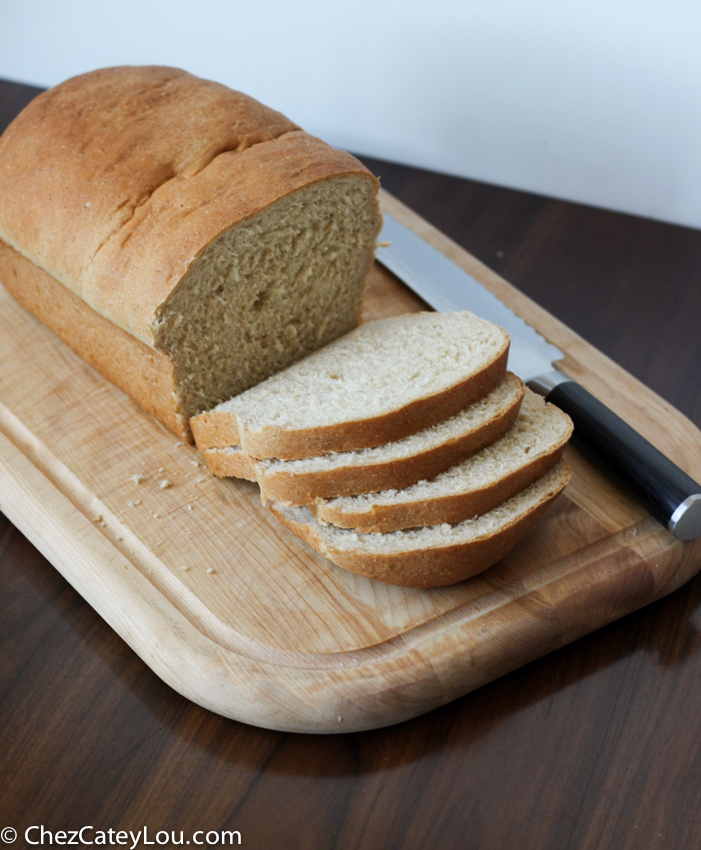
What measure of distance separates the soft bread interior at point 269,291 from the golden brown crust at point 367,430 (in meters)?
0.24

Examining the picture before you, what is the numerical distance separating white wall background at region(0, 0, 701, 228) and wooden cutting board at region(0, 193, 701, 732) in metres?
1.35

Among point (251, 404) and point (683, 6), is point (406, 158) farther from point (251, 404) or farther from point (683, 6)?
point (251, 404)

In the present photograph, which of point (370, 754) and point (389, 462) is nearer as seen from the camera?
point (370, 754)

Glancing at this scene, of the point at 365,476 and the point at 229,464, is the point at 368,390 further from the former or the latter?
the point at 229,464

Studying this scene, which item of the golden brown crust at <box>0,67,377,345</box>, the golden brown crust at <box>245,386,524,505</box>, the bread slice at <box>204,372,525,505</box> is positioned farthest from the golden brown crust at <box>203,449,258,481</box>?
the golden brown crust at <box>0,67,377,345</box>

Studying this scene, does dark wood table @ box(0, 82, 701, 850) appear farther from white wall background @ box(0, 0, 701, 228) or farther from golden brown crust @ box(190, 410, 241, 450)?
white wall background @ box(0, 0, 701, 228)

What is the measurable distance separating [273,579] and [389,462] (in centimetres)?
41

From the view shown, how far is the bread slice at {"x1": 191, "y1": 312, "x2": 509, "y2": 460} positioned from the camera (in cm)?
208

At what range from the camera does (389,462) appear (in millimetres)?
1988

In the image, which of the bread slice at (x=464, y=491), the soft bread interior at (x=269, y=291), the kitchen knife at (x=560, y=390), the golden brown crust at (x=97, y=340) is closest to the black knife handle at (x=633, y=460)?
the kitchen knife at (x=560, y=390)

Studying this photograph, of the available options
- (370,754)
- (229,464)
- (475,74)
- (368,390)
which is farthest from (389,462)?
(475,74)

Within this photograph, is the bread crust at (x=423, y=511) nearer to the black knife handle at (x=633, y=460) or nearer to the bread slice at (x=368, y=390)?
the bread slice at (x=368, y=390)

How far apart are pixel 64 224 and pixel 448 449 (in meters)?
1.30

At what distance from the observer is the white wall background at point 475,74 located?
3.17 metres
